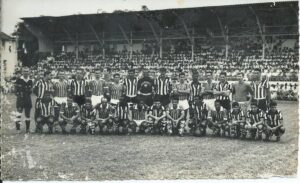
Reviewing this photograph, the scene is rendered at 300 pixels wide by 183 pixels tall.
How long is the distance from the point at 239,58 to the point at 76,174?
10.4 meters

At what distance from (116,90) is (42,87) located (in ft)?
4.99

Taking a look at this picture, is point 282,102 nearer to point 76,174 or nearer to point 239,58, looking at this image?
point 239,58

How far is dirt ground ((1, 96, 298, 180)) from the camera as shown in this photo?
228 inches

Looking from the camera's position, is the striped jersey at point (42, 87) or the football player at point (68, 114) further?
the striped jersey at point (42, 87)

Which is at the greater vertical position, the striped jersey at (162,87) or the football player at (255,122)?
the striped jersey at (162,87)

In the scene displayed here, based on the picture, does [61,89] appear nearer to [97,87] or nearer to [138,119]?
[97,87]

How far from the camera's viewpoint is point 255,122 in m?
7.45

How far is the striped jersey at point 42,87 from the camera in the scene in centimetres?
824

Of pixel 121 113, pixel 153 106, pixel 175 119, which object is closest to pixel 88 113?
pixel 121 113

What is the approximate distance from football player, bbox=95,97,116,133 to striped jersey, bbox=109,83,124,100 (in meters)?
0.47

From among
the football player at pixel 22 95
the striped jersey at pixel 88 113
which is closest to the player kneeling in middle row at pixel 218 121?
the striped jersey at pixel 88 113

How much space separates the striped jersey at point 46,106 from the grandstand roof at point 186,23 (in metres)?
4.11

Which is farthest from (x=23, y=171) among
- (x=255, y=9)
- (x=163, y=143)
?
(x=255, y=9)

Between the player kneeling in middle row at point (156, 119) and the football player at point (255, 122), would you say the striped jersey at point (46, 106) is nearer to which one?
the player kneeling in middle row at point (156, 119)
